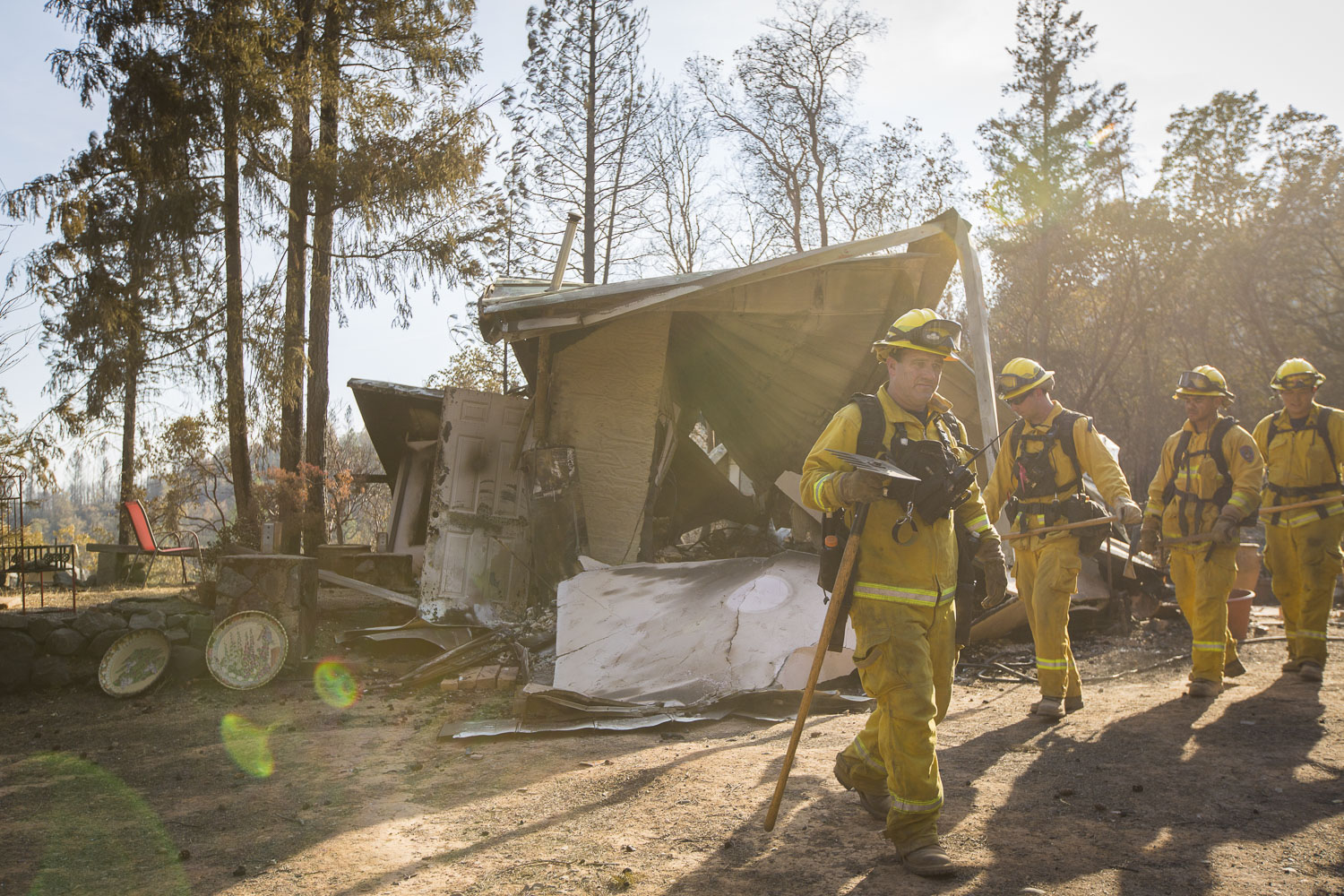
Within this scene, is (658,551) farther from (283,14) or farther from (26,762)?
(283,14)

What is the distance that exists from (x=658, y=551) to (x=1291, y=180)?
22.4 meters

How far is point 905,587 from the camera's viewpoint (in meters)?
3.23

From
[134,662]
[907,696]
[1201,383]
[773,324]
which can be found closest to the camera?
[907,696]

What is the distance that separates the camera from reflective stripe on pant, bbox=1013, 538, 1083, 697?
5062mm

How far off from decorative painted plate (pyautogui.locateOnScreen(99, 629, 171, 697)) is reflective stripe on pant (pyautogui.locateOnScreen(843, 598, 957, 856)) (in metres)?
5.61

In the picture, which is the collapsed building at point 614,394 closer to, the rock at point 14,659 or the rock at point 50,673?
the rock at point 50,673

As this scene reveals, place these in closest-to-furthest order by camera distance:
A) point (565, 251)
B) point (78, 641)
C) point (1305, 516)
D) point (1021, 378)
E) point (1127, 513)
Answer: point (1127, 513)
point (1021, 378)
point (1305, 516)
point (78, 641)
point (565, 251)

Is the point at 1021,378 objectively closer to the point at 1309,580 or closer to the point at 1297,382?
the point at 1297,382

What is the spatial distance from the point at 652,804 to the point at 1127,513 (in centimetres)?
298

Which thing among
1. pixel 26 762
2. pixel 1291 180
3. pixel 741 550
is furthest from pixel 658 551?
pixel 1291 180

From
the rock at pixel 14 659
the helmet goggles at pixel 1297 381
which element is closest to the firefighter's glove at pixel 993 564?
the helmet goggles at pixel 1297 381

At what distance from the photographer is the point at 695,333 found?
9234mm

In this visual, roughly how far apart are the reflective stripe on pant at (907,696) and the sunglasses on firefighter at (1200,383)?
358 centimetres

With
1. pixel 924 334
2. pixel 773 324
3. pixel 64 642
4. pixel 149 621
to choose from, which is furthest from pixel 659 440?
pixel 924 334
